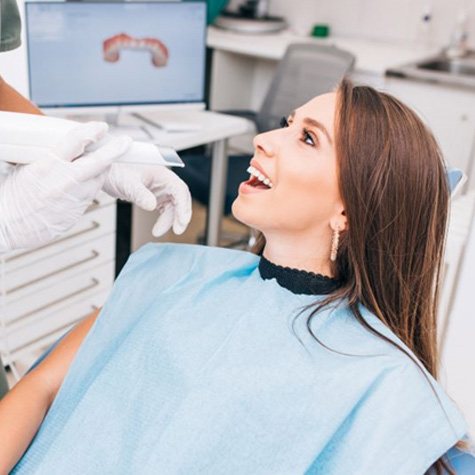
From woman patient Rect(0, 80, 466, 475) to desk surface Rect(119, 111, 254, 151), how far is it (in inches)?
44.9

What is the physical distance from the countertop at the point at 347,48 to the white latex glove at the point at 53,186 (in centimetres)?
223

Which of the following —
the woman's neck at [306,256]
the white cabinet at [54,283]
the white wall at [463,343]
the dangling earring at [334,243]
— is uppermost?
the dangling earring at [334,243]

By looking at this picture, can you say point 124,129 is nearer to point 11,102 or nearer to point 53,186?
point 11,102

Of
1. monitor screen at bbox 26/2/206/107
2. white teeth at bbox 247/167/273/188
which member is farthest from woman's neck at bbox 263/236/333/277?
monitor screen at bbox 26/2/206/107

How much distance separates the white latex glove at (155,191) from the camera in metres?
1.14

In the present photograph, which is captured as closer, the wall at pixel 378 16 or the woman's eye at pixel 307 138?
the woman's eye at pixel 307 138

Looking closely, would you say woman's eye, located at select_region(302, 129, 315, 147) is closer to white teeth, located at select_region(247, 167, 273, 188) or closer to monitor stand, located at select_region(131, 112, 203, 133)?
white teeth, located at select_region(247, 167, 273, 188)

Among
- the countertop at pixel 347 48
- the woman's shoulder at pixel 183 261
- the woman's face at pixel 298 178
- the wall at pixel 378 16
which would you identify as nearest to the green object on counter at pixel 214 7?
the countertop at pixel 347 48

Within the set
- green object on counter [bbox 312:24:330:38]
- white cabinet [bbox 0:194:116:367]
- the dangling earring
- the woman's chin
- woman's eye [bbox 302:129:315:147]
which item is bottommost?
white cabinet [bbox 0:194:116:367]

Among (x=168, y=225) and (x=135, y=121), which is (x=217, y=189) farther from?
(x=168, y=225)

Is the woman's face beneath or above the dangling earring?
above

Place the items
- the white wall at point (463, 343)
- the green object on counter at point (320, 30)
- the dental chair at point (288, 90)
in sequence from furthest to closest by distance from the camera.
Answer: the green object on counter at point (320, 30)
the dental chair at point (288, 90)
the white wall at point (463, 343)

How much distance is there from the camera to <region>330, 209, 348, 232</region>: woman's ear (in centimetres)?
111

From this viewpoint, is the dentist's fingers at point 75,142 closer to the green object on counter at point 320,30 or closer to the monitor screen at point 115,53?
the monitor screen at point 115,53
